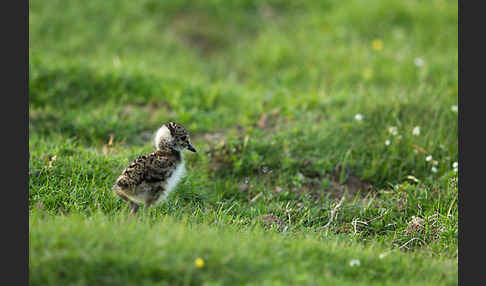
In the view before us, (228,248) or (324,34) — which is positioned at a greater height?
(324,34)

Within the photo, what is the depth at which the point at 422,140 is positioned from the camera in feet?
26.3

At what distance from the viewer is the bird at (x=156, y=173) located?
5730 millimetres

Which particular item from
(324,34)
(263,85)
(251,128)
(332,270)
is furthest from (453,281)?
(324,34)

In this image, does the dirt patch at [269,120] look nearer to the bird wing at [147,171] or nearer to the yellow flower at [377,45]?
the bird wing at [147,171]

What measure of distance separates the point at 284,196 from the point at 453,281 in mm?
2401

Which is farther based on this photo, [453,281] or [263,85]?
[263,85]

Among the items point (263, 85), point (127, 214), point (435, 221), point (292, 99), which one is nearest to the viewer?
point (127, 214)

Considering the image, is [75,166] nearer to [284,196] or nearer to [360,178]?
[284,196]

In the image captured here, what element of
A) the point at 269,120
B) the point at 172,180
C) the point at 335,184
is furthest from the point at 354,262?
the point at 269,120

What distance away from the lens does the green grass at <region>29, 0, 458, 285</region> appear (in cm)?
485

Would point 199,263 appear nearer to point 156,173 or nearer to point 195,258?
point 195,258

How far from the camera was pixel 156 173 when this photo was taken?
A: 19.0ft

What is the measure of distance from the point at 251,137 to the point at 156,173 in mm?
2495

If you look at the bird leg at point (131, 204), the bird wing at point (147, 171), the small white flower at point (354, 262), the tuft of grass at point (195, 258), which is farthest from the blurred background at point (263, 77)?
the small white flower at point (354, 262)
